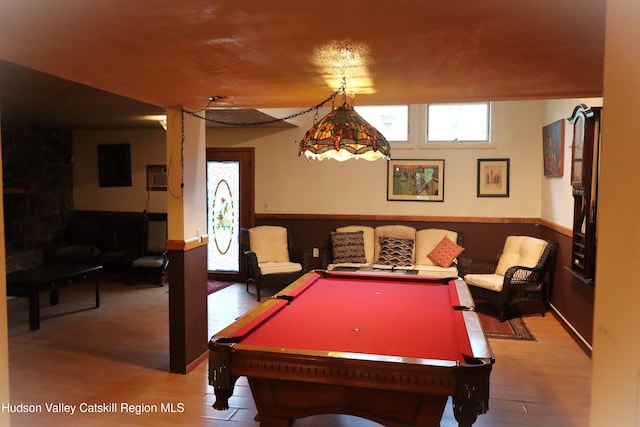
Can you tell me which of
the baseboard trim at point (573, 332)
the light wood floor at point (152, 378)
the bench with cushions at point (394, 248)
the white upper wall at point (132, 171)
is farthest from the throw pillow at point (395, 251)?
the white upper wall at point (132, 171)

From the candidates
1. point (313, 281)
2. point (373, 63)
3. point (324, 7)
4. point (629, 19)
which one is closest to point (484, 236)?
point (313, 281)

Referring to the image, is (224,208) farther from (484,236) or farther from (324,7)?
(324,7)

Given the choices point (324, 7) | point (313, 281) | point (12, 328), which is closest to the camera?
point (324, 7)

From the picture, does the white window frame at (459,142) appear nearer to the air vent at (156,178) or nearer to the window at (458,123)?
the window at (458,123)

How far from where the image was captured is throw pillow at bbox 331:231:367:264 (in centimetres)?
654

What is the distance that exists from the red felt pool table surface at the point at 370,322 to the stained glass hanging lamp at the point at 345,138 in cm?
97

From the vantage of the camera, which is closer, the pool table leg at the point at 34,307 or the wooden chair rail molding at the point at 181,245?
the wooden chair rail molding at the point at 181,245

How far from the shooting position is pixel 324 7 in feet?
5.88

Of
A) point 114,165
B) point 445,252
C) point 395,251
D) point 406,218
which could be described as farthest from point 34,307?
point 445,252

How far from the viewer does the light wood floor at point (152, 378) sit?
10.4 feet

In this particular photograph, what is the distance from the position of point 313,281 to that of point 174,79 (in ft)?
5.88

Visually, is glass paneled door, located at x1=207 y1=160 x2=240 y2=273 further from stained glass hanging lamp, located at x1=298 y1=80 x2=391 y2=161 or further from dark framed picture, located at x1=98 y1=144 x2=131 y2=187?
stained glass hanging lamp, located at x1=298 y1=80 x2=391 y2=161

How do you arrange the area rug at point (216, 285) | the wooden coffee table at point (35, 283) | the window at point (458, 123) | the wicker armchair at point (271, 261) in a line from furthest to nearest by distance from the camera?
the area rug at point (216, 285) < the window at point (458, 123) < the wicker armchair at point (271, 261) < the wooden coffee table at point (35, 283)

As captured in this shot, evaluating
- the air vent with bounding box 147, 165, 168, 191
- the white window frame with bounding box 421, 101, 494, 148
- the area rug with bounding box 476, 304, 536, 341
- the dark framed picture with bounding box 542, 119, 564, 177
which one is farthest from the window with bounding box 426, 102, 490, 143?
the air vent with bounding box 147, 165, 168, 191
